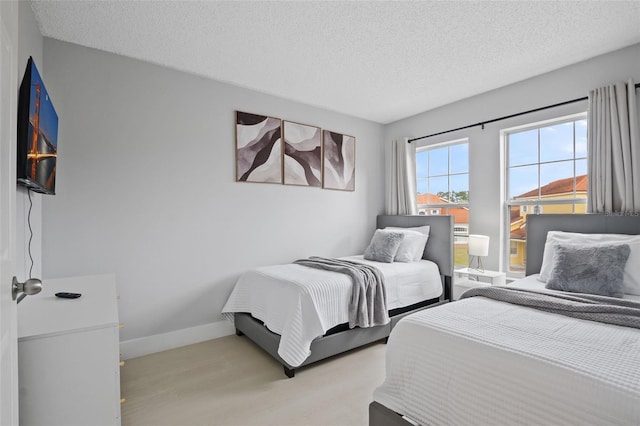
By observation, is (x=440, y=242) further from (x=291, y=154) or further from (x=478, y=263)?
(x=291, y=154)

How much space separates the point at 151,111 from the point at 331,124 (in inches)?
83.7

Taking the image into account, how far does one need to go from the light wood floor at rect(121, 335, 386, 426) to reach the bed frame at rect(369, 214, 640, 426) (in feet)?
5.65

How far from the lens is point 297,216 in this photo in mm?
3832

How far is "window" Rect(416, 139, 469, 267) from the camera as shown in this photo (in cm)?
397

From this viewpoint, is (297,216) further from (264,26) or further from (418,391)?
(418,391)

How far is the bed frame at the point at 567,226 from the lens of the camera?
2.53 metres

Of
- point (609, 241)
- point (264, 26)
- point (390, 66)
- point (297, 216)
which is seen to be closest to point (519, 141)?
point (609, 241)

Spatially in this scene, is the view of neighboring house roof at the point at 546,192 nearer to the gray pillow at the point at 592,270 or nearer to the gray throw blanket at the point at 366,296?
the gray pillow at the point at 592,270

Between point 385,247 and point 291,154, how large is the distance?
1527 mm

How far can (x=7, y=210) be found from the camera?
0.85 metres

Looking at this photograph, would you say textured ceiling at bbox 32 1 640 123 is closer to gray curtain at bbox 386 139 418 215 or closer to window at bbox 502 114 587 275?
window at bbox 502 114 587 275

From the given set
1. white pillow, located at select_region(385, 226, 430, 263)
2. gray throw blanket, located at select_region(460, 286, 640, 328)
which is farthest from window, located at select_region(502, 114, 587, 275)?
gray throw blanket, located at select_region(460, 286, 640, 328)

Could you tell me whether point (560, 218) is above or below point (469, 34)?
below

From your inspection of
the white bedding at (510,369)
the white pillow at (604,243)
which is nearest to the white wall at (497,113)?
the white pillow at (604,243)
